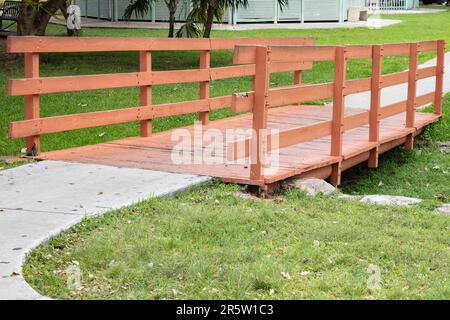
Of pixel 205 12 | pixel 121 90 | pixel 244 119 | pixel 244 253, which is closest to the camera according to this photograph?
pixel 244 253

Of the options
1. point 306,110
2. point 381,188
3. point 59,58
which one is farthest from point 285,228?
point 59,58

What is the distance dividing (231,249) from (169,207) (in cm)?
111

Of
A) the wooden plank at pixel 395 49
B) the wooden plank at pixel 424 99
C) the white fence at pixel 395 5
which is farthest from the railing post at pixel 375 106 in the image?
the white fence at pixel 395 5

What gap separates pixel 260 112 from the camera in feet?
25.9

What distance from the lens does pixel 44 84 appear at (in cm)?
867

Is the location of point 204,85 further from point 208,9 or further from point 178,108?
point 208,9

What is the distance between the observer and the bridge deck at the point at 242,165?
8.41 m

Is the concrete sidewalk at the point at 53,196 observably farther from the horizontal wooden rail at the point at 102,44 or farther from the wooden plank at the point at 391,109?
the wooden plank at the point at 391,109

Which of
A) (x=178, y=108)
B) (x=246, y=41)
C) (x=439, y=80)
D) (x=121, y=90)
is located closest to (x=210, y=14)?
(x=121, y=90)

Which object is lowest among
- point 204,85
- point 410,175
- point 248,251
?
point 410,175

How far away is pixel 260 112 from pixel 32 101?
234cm

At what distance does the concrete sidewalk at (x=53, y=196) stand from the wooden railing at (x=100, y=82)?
55cm

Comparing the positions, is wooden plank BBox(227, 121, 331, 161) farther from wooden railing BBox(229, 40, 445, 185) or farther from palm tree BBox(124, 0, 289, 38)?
palm tree BBox(124, 0, 289, 38)

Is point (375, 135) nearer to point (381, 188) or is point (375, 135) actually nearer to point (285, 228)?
point (381, 188)
